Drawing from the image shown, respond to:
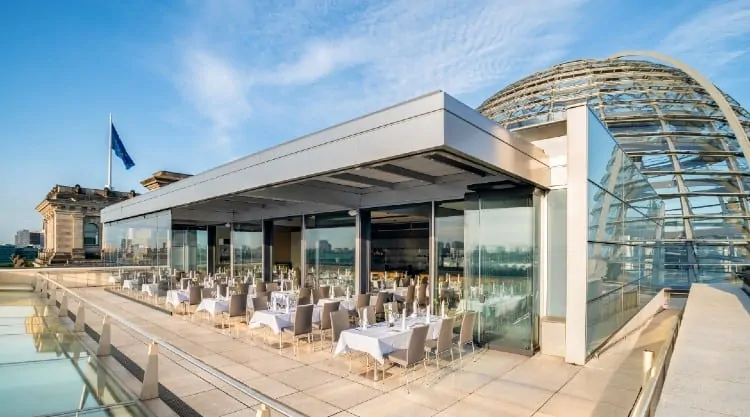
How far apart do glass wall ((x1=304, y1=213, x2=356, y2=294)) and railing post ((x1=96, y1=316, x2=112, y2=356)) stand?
7092mm

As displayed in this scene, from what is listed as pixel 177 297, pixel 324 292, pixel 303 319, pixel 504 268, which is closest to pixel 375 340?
pixel 303 319

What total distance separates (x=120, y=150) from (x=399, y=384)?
81.5ft

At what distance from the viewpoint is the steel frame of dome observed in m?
16.7

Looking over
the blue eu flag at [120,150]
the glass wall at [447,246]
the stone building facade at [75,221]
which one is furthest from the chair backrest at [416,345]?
the stone building facade at [75,221]

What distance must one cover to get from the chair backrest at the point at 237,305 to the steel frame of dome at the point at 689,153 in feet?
46.1

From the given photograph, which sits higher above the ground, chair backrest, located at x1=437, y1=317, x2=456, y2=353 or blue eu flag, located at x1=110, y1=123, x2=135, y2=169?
blue eu flag, located at x1=110, y1=123, x2=135, y2=169

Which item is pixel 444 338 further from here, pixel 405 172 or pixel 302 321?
pixel 405 172

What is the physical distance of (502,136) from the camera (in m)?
6.27

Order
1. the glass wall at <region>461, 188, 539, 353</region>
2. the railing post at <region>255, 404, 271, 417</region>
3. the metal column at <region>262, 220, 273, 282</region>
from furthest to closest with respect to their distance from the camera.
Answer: the metal column at <region>262, 220, 273, 282</region> → the glass wall at <region>461, 188, 539, 353</region> → the railing post at <region>255, 404, 271, 417</region>

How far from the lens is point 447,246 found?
1108 cm

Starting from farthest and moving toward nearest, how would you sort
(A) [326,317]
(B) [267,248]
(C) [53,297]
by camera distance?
(B) [267,248]
(C) [53,297]
(A) [326,317]

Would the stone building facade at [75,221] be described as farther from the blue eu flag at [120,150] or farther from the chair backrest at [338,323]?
the chair backrest at [338,323]

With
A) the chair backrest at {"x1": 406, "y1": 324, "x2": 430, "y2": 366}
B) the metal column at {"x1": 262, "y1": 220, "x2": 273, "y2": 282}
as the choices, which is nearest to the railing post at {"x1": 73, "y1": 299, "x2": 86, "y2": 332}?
the metal column at {"x1": 262, "y1": 220, "x2": 273, "y2": 282}

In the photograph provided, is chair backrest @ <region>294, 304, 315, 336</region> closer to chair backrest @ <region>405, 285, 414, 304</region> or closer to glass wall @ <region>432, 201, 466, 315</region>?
glass wall @ <region>432, 201, 466, 315</region>
